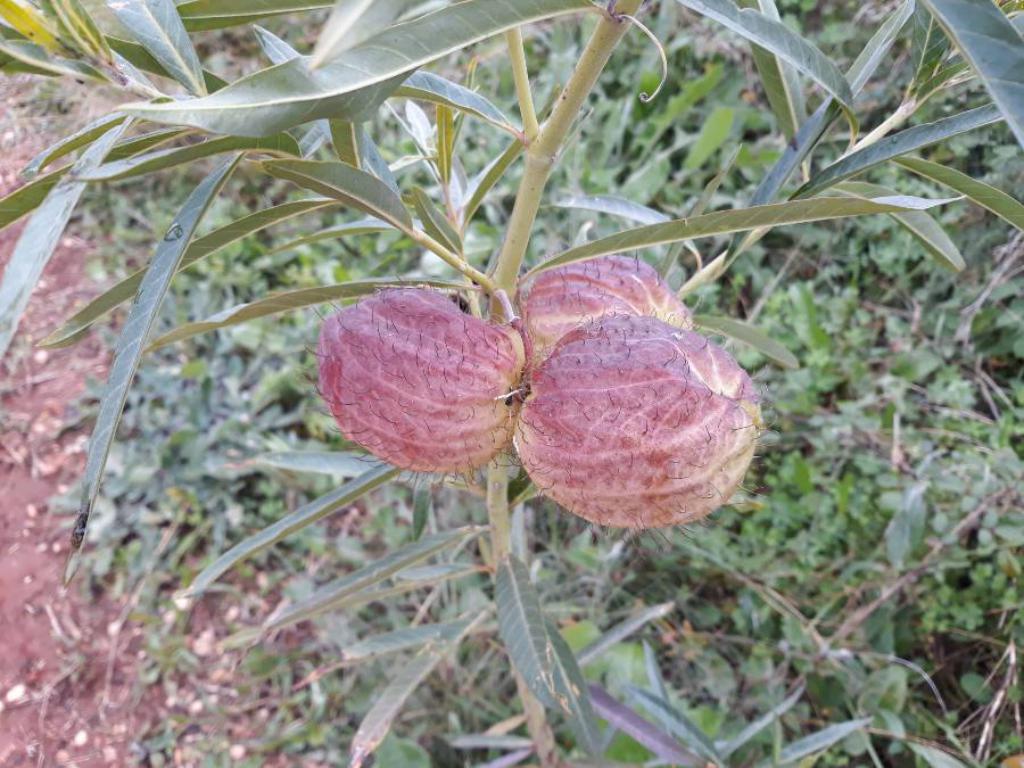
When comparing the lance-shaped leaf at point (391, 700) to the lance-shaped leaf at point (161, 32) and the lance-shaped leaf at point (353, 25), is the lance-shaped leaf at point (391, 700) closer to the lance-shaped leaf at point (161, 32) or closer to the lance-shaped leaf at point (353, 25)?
the lance-shaped leaf at point (161, 32)

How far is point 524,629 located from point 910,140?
70cm

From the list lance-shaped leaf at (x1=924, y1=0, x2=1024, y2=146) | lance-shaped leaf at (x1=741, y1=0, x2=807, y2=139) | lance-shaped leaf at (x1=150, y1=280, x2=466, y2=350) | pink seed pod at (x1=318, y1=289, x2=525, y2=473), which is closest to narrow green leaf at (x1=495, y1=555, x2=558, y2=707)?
pink seed pod at (x1=318, y1=289, x2=525, y2=473)

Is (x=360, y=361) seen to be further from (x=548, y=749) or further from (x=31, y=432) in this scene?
(x=31, y=432)

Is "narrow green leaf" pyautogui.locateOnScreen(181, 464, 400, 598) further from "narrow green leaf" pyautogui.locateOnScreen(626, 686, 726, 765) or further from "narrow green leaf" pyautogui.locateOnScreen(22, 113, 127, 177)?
"narrow green leaf" pyautogui.locateOnScreen(626, 686, 726, 765)

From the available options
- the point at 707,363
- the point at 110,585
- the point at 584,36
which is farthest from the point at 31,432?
the point at 707,363

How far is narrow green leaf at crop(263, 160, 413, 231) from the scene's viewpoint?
65 cm

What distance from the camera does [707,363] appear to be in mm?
770

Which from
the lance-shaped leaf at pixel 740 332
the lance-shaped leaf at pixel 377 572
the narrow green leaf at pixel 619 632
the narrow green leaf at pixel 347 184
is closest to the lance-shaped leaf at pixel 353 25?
the narrow green leaf at pixel 347 184

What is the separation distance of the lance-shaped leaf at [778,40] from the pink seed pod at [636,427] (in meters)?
0.26

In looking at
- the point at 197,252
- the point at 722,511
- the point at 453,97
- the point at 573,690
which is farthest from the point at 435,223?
the point at 722,511

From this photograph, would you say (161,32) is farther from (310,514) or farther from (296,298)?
(310,514)

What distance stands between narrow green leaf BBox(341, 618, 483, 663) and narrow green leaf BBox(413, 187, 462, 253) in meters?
0.72

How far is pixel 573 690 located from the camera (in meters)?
1.14

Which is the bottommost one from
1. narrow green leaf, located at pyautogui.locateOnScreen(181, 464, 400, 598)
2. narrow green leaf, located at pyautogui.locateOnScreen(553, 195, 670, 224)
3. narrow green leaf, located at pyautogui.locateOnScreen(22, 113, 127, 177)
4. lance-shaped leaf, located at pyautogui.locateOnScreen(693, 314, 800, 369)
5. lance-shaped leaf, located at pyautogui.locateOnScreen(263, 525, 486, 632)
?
lance-shaped leaf, located at pyautogui.locateOnScreen(263, 525, 486, 632)
